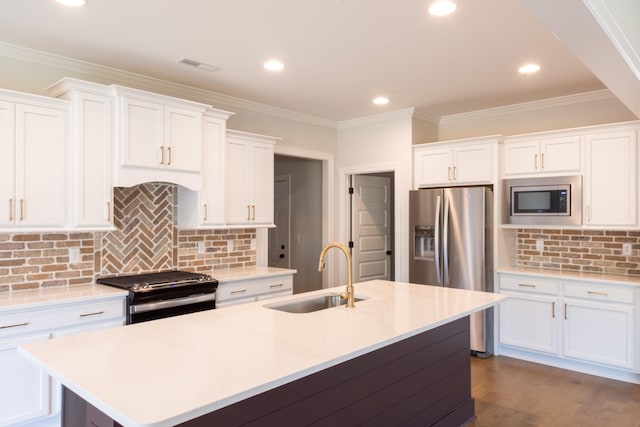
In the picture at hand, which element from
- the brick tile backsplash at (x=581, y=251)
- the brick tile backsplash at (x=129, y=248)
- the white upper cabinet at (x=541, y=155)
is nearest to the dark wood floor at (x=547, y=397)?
the brick tile backsplash at (x=581, y=251)

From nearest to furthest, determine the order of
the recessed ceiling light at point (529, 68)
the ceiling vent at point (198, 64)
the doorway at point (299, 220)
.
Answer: the ceiling vent at point (198, 64) < the recessed ceiling light at point (529, 68) < the doorway at point (299, 220)

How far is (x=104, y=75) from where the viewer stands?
361 centimetres

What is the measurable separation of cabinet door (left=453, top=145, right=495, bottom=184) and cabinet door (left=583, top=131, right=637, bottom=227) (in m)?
0.86

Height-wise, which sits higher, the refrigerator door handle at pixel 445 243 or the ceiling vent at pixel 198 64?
the ceiling vent at pixel 198 64

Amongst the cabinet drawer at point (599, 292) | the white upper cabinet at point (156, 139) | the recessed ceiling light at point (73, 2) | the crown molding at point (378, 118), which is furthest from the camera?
the crown molding at point (378, 118)

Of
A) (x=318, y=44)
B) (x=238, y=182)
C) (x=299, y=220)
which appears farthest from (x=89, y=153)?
(x=299, y=220)

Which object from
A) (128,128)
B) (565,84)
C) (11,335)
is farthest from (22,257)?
(565,84)

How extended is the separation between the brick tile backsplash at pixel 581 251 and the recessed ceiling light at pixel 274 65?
300 centimetres

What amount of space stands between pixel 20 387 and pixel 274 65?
9.10 feet

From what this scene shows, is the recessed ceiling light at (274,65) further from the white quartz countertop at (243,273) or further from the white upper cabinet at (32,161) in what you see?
the white quartz countertop at (243,273)

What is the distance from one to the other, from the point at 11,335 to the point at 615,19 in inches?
139

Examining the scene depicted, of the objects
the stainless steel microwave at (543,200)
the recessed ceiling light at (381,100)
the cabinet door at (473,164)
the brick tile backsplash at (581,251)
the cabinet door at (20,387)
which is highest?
the recessed ceiling light at (381,100)

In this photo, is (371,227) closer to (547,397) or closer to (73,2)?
(547,397)

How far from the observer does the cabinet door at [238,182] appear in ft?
13.6
